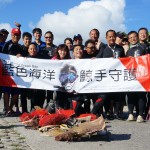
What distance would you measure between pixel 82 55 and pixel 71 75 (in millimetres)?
578

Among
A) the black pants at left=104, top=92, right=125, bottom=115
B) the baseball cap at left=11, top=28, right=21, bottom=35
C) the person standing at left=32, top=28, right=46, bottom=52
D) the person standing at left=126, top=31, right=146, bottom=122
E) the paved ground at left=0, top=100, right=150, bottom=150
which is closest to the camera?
the paved ground at left=0, top=100, right=150, bottom=150

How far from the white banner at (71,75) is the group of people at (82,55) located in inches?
5.8

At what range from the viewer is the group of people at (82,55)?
905cm

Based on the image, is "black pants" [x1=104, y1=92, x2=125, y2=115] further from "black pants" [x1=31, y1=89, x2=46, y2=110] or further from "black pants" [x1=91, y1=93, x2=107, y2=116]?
"black pants" [x1=31, y1=89, x2=46, y2=110]

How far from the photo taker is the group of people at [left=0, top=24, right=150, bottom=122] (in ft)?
29.7

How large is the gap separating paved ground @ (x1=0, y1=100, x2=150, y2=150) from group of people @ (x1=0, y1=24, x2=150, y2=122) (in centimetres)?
129

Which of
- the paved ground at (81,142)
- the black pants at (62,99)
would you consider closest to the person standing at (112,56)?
the black pants at (62,99)

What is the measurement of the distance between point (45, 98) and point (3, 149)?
14.9 feet

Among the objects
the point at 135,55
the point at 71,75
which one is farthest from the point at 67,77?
the point at 135,55

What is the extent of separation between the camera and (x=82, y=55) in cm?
938

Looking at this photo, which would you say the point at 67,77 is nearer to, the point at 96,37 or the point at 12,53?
the point at 96,37

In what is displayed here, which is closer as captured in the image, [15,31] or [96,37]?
[15,31]

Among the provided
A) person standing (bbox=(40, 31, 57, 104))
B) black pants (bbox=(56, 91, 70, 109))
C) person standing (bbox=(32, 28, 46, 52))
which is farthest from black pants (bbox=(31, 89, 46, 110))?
person standing (bbox=(32, 28, 46, 52))

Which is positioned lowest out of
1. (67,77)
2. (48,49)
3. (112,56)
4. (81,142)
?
(81,142)
